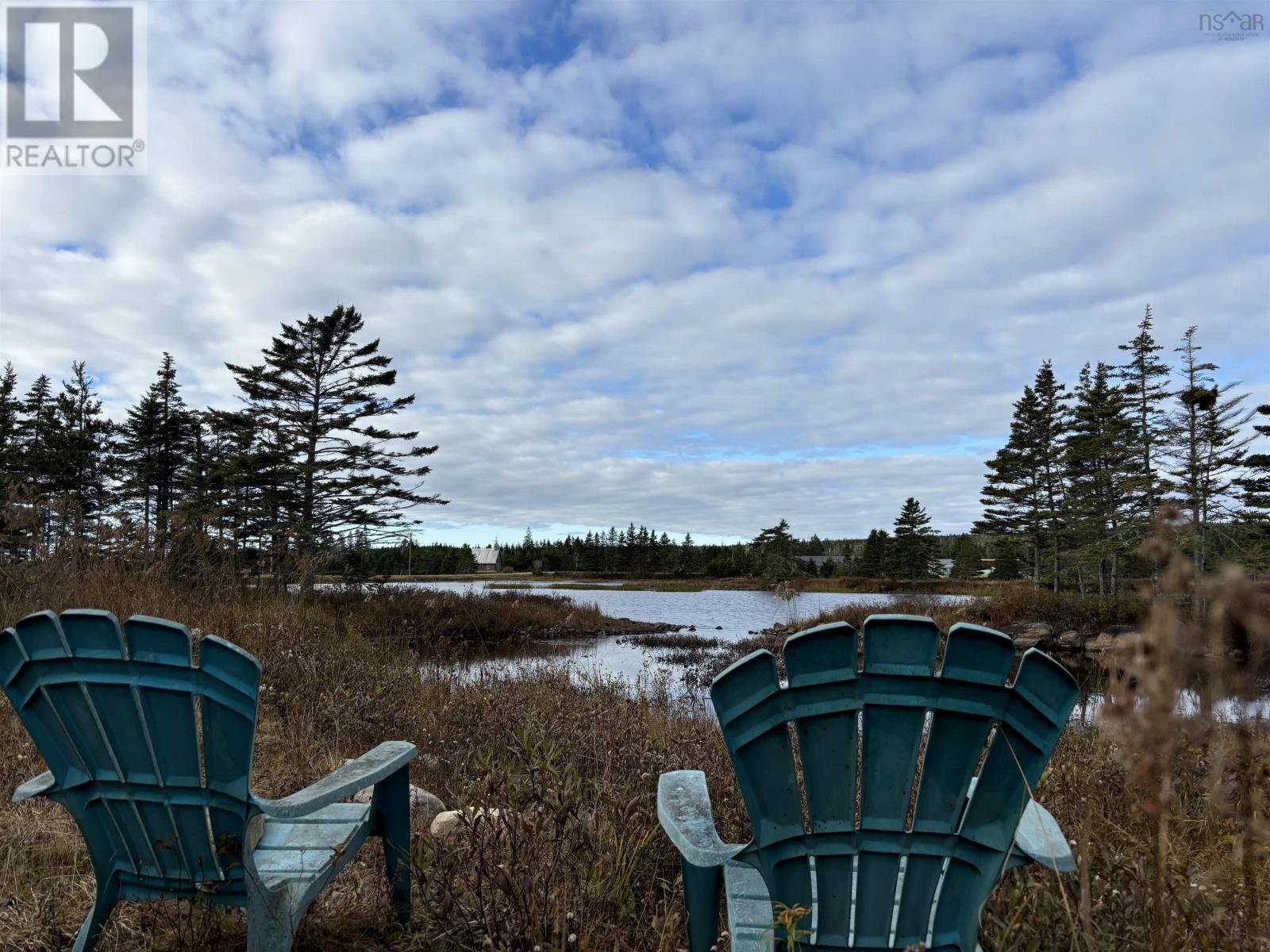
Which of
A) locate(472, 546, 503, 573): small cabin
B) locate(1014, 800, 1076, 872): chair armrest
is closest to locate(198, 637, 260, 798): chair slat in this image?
locate(1014, 800, 1076, 872): chair armrest

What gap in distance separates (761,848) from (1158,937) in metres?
0.62

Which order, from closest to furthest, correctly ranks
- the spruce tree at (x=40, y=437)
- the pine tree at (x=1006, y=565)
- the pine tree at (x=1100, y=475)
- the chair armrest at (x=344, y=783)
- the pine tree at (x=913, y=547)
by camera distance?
the chair armrest at (x=344, y=783) → the pine tree at (x=1100, y=475) → the spruce tree at (x=40, y=437) → the pine tree at (x=1006, y=565) → the pine tree at (x=913, y=547)

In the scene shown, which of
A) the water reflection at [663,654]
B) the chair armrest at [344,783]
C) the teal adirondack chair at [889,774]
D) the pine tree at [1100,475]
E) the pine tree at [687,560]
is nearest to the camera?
the teal adirondack chair at [889,774]

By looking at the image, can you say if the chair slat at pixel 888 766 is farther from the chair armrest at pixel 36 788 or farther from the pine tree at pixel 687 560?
the pine tree at pixel 687 560

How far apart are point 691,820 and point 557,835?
377 millimetres

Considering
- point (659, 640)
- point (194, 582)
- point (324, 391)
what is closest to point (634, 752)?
point (194, 582)

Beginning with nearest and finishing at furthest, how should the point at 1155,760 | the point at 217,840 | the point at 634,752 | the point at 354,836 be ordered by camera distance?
the point at 1155,760 → the point at 217,840 → the point at 354,836 → the point at 634,752

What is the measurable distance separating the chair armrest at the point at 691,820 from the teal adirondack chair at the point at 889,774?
8 centimetres

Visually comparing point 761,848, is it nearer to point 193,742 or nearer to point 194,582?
point 193,742

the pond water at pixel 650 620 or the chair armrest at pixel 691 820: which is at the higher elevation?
the chair armrest at pixel 691 820

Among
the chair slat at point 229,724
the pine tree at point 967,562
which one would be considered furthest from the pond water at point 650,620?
the pine tree at point 967,562

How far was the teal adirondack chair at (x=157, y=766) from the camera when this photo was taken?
1.51 meters

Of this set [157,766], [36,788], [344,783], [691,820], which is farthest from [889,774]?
[36,788]

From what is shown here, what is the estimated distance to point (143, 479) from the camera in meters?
31.0
